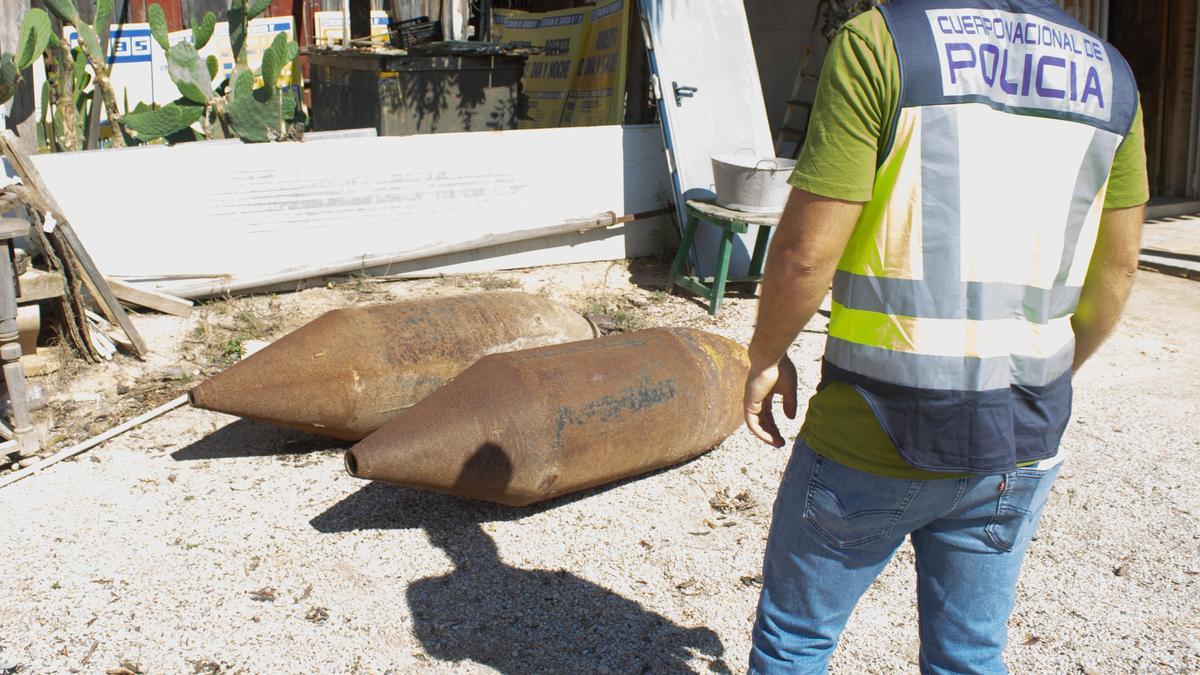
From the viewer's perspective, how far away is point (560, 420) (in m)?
3.65

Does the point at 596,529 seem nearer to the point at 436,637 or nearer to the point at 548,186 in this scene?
the point at 436,637

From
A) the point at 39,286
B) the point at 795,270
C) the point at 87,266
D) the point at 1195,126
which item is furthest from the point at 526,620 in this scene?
the point at 1195,126

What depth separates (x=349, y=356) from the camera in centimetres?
409

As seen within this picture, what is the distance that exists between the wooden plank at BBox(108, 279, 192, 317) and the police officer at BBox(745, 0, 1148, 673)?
458cm

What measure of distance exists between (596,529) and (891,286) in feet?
7.33

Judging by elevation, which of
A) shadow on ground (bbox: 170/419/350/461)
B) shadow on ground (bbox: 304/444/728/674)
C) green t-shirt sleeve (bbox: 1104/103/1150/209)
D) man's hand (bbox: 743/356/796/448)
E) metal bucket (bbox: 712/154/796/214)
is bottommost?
shadow on ground (bbox: 304/444/728/674)

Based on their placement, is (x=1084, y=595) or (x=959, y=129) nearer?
(x=959, y=129)

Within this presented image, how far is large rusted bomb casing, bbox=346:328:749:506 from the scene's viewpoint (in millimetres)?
3500

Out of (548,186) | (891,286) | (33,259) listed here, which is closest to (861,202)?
(891,286)

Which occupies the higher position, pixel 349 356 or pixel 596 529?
pixel 349 356

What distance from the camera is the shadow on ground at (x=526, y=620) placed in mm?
3111

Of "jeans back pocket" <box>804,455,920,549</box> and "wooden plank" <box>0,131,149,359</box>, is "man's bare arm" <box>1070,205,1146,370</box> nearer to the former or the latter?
"jeans back pocket" <box>804,455,920,549</box>

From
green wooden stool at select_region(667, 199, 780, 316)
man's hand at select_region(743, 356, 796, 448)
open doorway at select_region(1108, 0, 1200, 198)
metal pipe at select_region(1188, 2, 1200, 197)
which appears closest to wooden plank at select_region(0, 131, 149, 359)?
green wooden stool at select_region(667, 199, 780, 316)

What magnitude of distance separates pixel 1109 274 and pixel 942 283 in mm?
536
